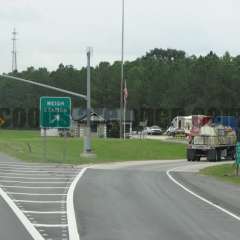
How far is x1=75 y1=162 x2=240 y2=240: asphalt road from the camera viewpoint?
46.2 feet

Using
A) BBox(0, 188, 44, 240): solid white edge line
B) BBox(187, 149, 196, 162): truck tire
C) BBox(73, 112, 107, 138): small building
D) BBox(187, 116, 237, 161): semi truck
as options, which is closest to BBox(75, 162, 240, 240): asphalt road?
BBox(0, 188, 44, 240): solid white edge line

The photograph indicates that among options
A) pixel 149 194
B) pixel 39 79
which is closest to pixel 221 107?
pixel 39 79

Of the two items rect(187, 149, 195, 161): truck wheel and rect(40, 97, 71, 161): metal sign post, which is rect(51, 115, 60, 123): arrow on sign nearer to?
rect(40, 97, 71, 161): metal sign post

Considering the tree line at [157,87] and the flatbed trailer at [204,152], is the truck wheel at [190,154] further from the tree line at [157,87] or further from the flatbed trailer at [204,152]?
the tree line at [157,87]

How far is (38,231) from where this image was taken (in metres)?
14.1

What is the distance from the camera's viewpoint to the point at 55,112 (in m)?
47.7

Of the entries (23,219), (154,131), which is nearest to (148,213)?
(23,219)

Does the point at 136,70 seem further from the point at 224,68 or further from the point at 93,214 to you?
the point at 93,214

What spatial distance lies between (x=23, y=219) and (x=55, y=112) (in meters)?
31.9

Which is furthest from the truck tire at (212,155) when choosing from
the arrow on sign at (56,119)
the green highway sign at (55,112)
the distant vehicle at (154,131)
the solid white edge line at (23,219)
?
the distant vehicle at (154,131)

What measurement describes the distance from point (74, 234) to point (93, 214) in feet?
11.3

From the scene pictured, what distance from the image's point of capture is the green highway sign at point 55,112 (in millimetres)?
47375

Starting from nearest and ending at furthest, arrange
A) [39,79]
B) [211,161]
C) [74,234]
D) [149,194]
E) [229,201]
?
[74,234] → [229,201] → [149,194] → [211,161] → [39,79]

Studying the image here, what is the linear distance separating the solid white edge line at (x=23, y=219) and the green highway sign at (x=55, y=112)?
2537 cm
